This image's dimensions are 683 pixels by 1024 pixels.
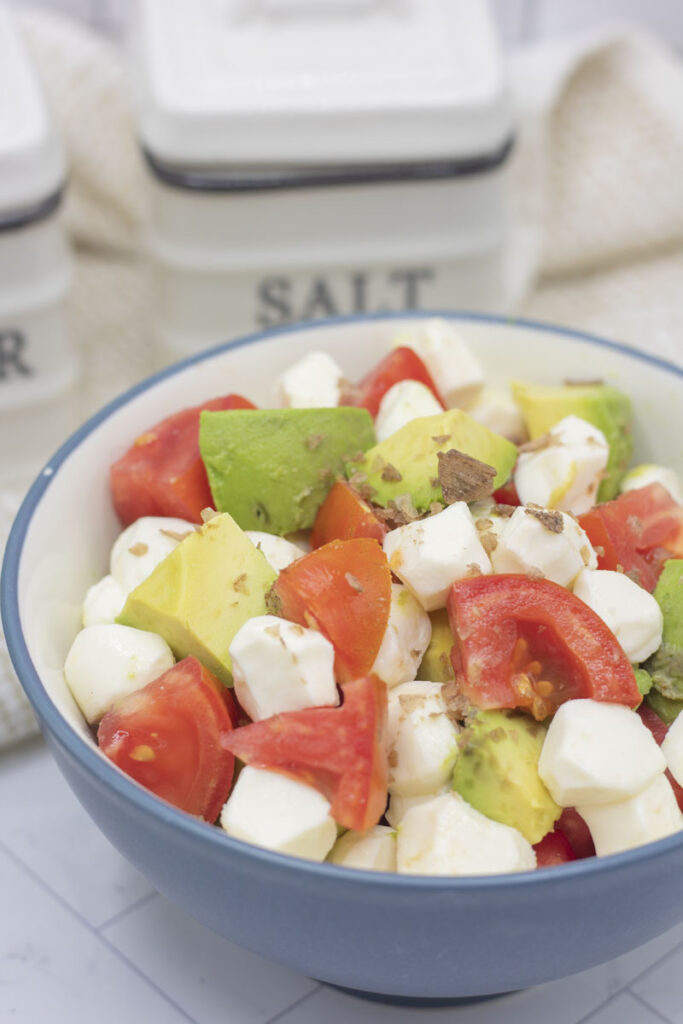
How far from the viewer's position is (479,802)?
68 cm

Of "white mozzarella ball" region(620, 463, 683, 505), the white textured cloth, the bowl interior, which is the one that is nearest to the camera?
the bowl interior

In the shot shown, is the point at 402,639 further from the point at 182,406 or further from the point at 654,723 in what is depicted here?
the point at 182,406

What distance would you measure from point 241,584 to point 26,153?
2.02 feet

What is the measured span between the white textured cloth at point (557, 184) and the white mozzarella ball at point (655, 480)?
0.62 metres

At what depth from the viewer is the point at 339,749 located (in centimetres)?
66

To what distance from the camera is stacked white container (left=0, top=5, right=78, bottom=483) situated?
118 centimetres

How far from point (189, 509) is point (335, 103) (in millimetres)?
538

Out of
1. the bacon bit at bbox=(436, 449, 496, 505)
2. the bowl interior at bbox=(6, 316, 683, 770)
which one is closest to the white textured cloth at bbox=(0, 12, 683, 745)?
the bowl interior at bbox=(6, 316, 683, 770)

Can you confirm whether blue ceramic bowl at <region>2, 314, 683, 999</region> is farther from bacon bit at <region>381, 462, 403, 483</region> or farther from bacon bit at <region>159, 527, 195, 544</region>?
bacon bit at <region>381, 462, 403, 483</region>

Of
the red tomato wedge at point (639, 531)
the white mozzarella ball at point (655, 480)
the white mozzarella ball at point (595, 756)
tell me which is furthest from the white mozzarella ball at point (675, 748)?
the white mozzarella ball at point (655, 480)

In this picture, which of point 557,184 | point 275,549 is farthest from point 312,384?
point 557,184

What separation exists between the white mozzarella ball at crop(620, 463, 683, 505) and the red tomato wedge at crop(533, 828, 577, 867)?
291mm

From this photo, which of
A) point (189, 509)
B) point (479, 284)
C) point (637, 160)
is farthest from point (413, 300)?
point (189, 509)

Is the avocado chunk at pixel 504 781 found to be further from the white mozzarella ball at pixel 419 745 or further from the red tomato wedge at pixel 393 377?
the red tomato wedge at pixel 393 377
